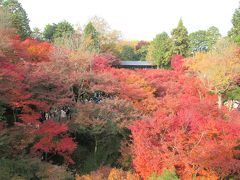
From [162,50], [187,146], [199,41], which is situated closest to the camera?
[187,146]

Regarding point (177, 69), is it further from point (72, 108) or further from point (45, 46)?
point (72, 108)

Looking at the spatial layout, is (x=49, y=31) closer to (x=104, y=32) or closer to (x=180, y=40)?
(x=104, y=32)

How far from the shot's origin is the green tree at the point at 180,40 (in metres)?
36.8

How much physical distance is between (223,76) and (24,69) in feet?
50.8

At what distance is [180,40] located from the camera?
36.9m

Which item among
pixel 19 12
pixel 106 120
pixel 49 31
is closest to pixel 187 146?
pixel 106 120

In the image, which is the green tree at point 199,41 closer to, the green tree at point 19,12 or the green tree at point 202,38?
the green tree at point 202,38

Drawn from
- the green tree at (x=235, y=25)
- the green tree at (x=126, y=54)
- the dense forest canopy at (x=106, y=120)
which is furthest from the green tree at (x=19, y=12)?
the green tree at (x=235, y=25)

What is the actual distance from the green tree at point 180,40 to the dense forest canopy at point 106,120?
9.80 meters

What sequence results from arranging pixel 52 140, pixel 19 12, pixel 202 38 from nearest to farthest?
pixel 52 140 → pixel 19 12 → pixel 202 38

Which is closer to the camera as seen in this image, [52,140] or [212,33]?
[52,140]

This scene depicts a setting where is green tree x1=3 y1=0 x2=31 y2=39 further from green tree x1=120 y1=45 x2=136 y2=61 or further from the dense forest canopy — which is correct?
green tree x1=120 y1=45 x2=136 y2=61

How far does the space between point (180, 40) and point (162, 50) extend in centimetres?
233

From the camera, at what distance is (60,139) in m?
16.2
